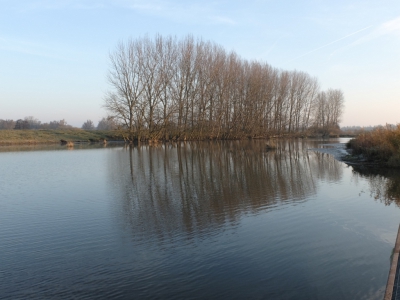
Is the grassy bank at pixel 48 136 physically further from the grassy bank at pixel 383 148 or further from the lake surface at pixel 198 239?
the lake surface at pixel 198 239

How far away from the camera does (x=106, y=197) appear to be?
1257 centimetres

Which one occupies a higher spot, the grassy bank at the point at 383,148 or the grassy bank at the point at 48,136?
the grassy bank at the point at 48,136

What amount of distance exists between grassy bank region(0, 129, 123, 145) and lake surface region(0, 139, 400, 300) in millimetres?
44603

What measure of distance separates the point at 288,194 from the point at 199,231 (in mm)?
5490

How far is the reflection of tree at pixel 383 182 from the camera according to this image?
12.2 metres

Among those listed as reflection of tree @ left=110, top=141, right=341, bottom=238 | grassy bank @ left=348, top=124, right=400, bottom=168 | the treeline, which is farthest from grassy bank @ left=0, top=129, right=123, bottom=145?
grassy bank @ left=348, top=124, right=400, bottom=168

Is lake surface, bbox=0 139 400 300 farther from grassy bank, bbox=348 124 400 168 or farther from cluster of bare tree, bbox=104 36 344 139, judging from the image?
cluster of bare tree, bbox=104 36 344 139

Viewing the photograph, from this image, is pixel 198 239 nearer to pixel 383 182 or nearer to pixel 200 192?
pixel 200 192

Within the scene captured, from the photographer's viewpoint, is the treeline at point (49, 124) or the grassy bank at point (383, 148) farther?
the treeline at point (49, 124)

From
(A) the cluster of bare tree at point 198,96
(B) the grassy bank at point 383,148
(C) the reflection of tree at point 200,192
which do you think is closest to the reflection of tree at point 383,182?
(B) the grassy bank at point 383,148

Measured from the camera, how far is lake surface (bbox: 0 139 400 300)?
18.4 ft

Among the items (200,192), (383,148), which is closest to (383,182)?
(383,148)

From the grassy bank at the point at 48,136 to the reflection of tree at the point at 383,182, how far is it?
42.8 metres

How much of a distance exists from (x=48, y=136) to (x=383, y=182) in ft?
183
